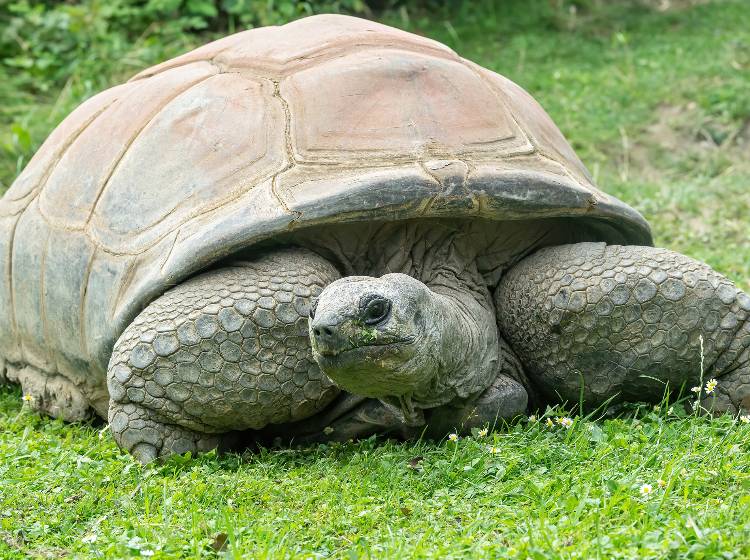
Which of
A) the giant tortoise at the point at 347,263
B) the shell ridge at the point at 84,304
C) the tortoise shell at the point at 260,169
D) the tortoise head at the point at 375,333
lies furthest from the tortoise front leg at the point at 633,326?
the shell ridge at the point at 84,304

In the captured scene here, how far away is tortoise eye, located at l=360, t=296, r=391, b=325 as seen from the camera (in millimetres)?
3240

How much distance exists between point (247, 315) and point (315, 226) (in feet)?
1.41

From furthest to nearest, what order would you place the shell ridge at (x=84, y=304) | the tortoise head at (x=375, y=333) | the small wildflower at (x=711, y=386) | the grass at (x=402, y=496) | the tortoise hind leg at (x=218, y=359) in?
the shell ridge at (x=84, y=304), the small wildflower at (x=711, y=386), the tortoise hind leg at (x=218, y=359), the tortoise head at (x=375, y=333), the grass at (x=402, y=496)

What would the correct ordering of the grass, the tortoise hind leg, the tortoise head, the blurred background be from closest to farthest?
the grass → the tortoise head → the tortoise hind leg → the blurred background

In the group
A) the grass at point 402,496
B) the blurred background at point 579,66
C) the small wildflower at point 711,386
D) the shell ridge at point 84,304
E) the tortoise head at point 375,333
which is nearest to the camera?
the grass at point 402,496

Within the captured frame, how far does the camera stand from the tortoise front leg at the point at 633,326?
3.99 m

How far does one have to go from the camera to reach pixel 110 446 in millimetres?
4152

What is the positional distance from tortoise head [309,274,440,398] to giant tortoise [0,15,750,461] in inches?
0.6

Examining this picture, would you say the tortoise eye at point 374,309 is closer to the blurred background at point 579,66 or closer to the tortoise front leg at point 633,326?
the tortoise front leg at point 633,326

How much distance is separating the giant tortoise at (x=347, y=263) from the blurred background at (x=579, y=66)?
8.70ft

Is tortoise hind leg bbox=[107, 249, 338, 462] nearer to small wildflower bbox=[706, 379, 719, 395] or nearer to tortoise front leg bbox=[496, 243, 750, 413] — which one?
tortoise front leg bbox=[496, 243, 750, 413]

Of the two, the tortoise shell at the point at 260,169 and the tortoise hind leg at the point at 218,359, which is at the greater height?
the tortoise shell at the point at 260,169

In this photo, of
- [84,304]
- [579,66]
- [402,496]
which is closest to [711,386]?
[402,496]

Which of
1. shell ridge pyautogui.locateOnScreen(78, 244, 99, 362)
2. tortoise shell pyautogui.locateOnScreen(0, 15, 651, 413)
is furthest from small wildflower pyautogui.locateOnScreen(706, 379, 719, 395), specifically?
shell ridge pyautogui.locateOnScreen(78, 244, 99, 362)
